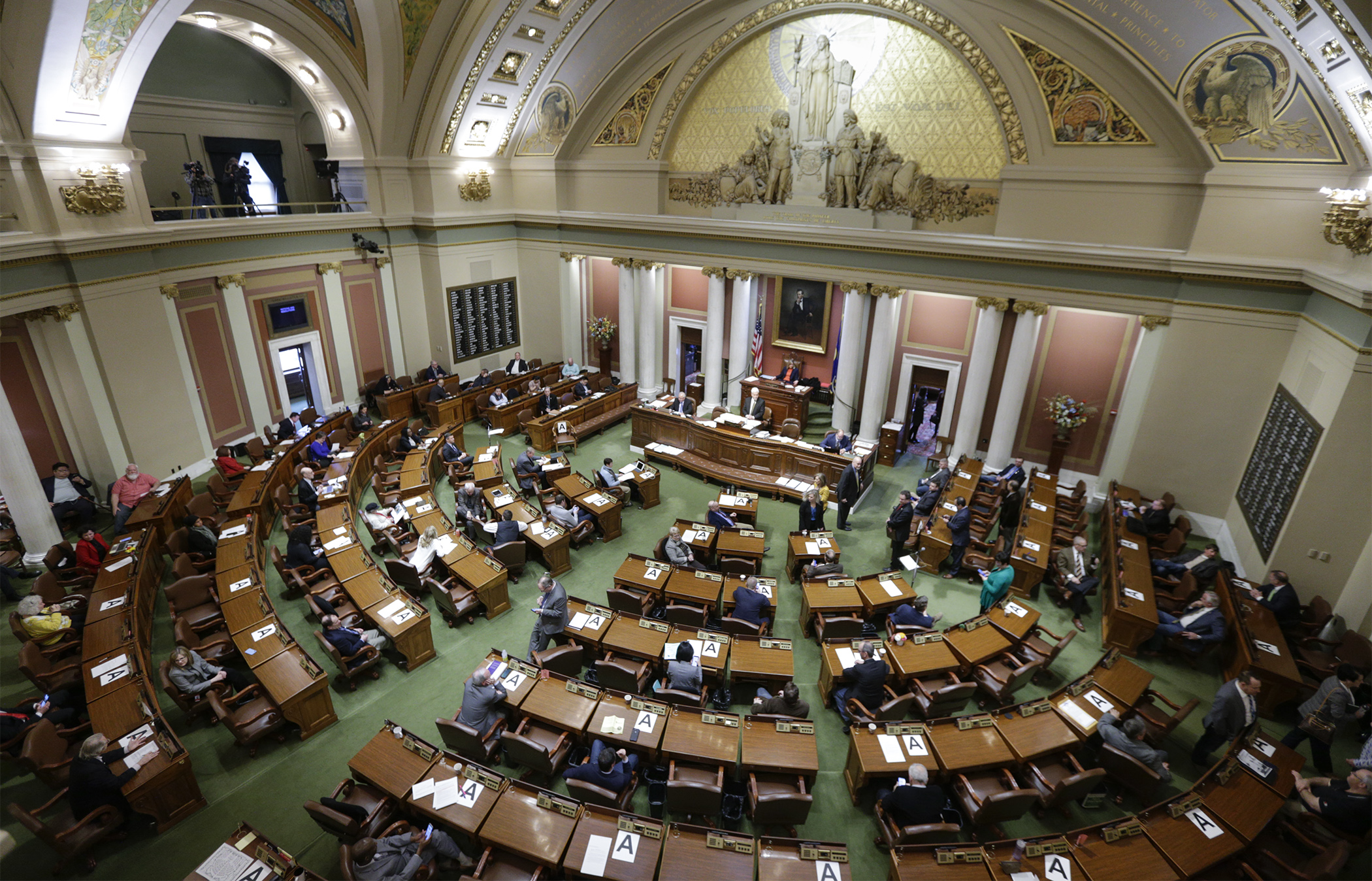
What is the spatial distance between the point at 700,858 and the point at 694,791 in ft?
2.09

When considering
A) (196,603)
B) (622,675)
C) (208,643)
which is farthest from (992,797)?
(196,603)

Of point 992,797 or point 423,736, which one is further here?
point 423,736

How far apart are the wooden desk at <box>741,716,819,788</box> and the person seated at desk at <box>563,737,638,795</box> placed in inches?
48.7

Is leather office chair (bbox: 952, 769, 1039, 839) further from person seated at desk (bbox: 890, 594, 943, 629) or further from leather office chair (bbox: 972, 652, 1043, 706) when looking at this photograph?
person seated at desk (bbox: 890, 594, 943, 629)

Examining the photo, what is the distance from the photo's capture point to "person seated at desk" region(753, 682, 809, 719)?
6.84 meters

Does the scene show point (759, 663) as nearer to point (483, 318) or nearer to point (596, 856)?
point (596, 856)

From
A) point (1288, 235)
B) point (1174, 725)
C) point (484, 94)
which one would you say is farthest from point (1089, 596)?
point (484, 94)

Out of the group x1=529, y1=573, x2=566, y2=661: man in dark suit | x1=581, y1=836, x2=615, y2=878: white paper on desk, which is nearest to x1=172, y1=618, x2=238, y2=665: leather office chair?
x1=529, y1=573, x2=566, y2=661: man in dark suit

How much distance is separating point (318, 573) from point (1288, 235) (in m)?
16.8

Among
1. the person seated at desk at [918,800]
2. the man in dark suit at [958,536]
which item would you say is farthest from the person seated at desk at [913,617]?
the person seated at desk at [918,800]

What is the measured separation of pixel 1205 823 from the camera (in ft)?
18.9

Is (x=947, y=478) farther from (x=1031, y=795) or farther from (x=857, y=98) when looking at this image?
(x=857, y=98)

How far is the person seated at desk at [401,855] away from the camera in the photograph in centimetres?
527

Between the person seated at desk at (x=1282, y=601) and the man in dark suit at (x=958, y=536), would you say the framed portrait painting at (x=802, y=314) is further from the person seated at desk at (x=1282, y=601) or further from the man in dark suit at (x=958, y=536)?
the person seated at desk at (x=1282, y=601)
